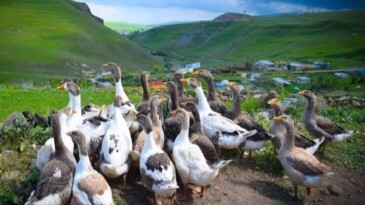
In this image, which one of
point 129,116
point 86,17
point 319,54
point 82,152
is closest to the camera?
point 82,152

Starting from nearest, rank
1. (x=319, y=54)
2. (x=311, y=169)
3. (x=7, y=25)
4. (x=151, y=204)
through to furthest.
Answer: (x=151, y=204) → (x=311, y=169) → (x=319, y=54) → (x=7, y=25)

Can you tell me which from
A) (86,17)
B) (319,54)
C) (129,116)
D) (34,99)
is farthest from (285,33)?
(129,116)

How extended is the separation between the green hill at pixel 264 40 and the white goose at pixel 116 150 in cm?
6458

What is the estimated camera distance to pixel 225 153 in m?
12.8

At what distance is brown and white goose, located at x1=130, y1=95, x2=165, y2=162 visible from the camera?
34.0 ft

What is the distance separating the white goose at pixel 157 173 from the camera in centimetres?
934

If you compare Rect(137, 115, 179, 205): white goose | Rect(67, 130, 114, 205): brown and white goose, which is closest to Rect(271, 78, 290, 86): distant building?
Rect(137, 115, 179, 205): white goose

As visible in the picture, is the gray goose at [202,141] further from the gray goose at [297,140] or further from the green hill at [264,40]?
the green hill at [264,40]

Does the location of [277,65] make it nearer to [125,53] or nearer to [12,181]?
[125,53]

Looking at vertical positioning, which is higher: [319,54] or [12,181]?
[12,181]

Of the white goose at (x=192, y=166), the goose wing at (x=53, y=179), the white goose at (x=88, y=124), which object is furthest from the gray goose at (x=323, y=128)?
the goose wing at (x=53, y=179)

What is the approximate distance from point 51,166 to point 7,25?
104373 mm

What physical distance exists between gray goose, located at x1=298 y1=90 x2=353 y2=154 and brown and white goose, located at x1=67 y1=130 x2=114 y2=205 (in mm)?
7050

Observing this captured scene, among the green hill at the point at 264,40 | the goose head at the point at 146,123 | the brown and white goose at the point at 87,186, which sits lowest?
the green hill at the point at 264,40
